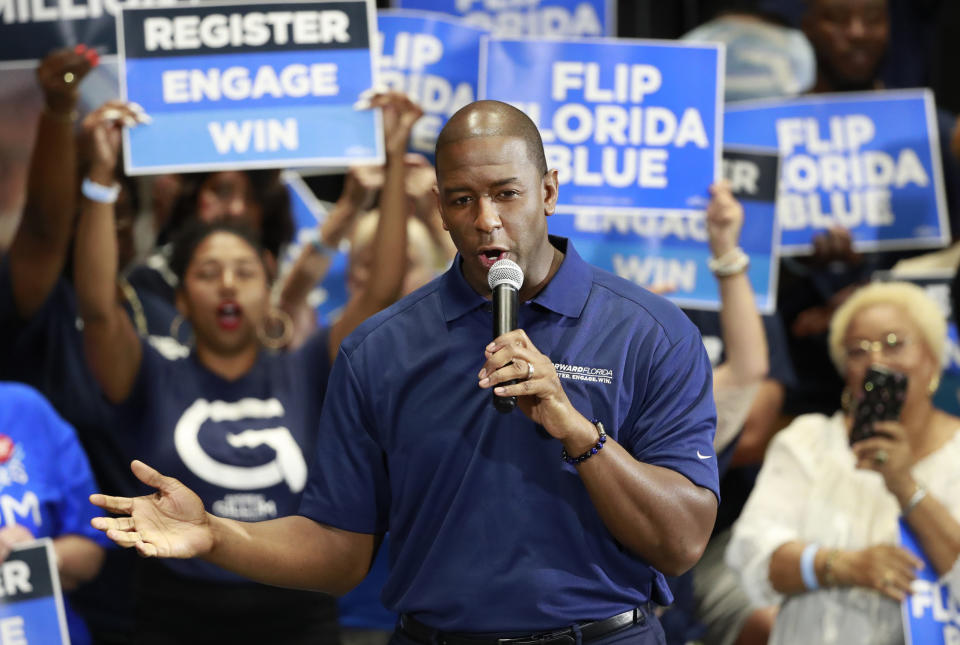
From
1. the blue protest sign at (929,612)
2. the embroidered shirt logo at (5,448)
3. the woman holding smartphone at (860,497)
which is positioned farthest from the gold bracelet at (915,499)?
the embroidered shirt logo at (5,448)

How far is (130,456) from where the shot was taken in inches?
153

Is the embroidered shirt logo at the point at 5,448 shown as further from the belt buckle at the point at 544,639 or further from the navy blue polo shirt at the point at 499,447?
the belt buckle at the point at 544,639

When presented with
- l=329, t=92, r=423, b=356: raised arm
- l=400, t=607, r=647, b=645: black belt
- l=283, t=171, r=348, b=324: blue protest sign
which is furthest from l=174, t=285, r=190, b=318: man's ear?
l=400, t=607, r=647, b=645: black belt

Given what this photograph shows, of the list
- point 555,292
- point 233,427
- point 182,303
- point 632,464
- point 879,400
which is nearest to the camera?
point 632,464

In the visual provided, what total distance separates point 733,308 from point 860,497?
0.71 metres

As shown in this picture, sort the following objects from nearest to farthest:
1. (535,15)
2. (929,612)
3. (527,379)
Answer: (527,379), (929,612), (535,15)

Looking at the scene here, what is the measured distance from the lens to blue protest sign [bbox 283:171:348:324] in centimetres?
414

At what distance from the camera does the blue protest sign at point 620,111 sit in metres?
3.67

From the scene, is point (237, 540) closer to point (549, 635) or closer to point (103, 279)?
point (549, 635)

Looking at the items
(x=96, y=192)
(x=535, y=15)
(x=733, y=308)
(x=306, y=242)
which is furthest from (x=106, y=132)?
(x=733, y=308)

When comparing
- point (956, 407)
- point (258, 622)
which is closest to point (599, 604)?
point (258, 622)

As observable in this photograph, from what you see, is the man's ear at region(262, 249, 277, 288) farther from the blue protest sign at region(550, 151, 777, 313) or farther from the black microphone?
the black microphone

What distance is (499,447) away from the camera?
6.17 ft

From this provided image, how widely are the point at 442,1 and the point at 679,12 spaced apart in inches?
37.0
